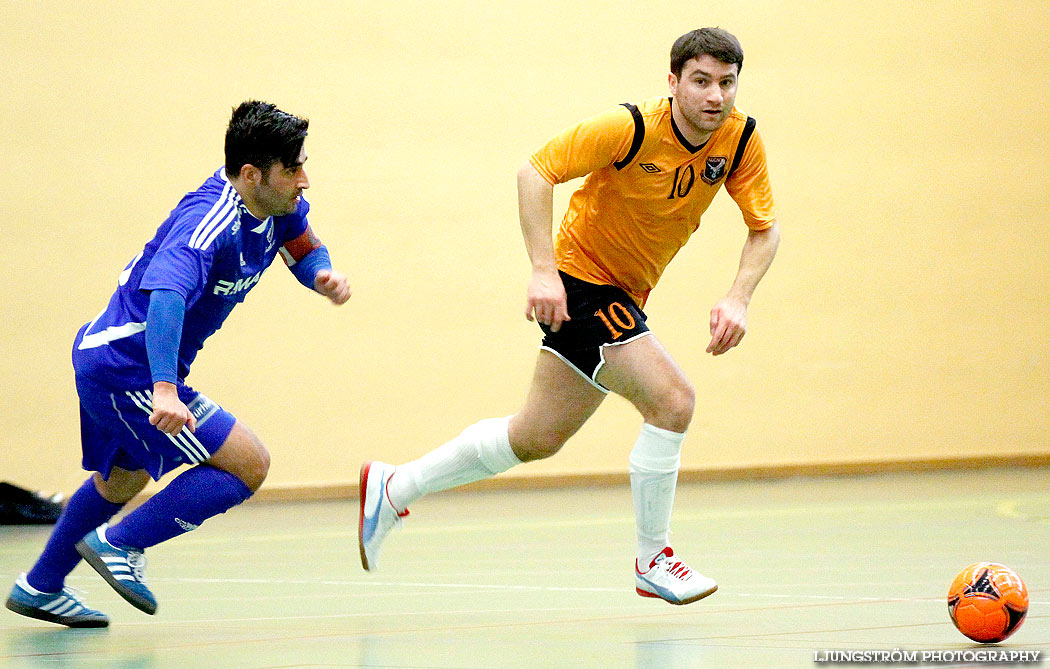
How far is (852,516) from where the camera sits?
6891 mm

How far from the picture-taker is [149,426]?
3.44 m

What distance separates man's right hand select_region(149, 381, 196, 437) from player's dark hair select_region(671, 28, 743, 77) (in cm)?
164

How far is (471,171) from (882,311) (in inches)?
129

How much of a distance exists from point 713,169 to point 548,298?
0.65 meters

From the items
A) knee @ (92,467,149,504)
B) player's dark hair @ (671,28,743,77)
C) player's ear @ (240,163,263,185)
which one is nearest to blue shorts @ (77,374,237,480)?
knee @ (92,467,149,504)

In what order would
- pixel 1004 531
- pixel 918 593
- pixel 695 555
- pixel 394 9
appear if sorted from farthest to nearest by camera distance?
1. pixel 394 9
2. pixel 1004 531
3. pixel 695 555
4. pixel 918 593

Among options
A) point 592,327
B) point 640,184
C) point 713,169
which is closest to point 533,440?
point 592,327

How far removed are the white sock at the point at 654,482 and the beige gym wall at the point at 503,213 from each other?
5051mm

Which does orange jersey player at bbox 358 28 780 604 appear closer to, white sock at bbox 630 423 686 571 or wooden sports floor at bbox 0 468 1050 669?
white sock at bbox 630 423 686 571

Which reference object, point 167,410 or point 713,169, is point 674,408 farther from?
point 167,410

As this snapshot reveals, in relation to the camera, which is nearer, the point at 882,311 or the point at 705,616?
the point at 705,616

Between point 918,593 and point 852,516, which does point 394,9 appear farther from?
point 918,593

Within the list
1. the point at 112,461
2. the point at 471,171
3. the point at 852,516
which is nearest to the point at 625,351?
the point at 112,461

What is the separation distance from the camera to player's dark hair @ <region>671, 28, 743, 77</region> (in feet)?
11.8
